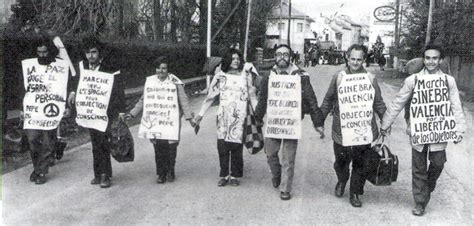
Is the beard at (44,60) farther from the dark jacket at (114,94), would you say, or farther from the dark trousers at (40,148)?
the dark trousers at (40,148)

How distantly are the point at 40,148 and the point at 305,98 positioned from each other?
10.9 ft

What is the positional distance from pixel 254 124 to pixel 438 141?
215 cm

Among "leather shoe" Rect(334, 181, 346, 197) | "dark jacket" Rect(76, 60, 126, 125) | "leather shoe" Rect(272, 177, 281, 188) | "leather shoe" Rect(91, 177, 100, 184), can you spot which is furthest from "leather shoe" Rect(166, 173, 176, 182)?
"leather shoe" Rect(334, 181, 346, 197)

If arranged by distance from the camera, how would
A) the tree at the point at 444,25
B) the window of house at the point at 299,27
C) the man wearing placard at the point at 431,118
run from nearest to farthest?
the man wearing placard at the point at 431,118, the tree at the point at 444,25, the window of house at the point at 299,27

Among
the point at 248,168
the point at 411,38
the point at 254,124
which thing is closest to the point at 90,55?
the point at 254,124

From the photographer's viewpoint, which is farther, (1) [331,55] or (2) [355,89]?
(1) [331,55]

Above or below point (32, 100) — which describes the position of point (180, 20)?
above

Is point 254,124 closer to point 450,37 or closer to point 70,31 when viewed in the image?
point 70,31

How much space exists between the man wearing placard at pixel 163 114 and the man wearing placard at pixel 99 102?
0.28 metres

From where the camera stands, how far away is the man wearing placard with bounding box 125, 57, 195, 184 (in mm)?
6793

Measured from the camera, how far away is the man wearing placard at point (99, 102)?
21.8ft

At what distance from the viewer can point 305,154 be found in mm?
8930

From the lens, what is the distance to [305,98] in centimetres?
624

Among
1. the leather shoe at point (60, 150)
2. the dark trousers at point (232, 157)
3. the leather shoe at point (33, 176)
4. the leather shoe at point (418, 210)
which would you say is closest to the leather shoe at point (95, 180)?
the leather shoe at point (33, 176)
